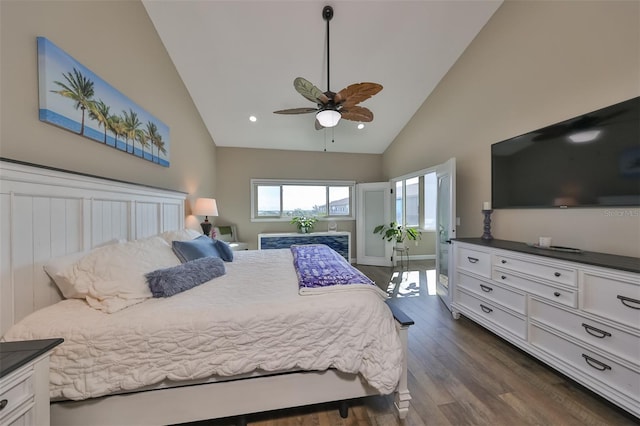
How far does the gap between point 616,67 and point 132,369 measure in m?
3.74

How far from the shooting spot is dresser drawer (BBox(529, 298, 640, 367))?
1.37 metres

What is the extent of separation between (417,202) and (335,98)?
4632mm

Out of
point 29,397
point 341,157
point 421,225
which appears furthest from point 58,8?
point 421,225

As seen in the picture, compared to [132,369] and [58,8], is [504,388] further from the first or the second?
[58,8]

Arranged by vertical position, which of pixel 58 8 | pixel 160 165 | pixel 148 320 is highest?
pixel 58 8

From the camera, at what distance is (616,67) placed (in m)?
1.81

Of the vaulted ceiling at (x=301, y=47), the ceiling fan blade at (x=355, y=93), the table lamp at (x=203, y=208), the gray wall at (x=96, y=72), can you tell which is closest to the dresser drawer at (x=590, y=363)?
the ceiling fan blade at (x=355, y=93)

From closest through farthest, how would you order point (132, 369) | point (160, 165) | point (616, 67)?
point (132, 369) → point (616, 67) → point (160, 165)

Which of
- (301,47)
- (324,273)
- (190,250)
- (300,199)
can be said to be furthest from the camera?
(300,199)

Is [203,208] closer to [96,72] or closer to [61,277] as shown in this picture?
[96,72]

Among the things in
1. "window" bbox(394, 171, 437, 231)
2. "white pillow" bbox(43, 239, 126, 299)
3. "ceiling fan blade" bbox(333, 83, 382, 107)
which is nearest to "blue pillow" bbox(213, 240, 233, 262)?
"white pillow" bbox(43, 239, 126, 299)

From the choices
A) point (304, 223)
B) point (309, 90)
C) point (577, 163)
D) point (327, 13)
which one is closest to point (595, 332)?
point (577, 163)

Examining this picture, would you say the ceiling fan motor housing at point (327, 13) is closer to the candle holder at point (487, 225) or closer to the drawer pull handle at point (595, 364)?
the candle holder at point (487, 225)

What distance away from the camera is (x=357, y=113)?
8.39 feet
